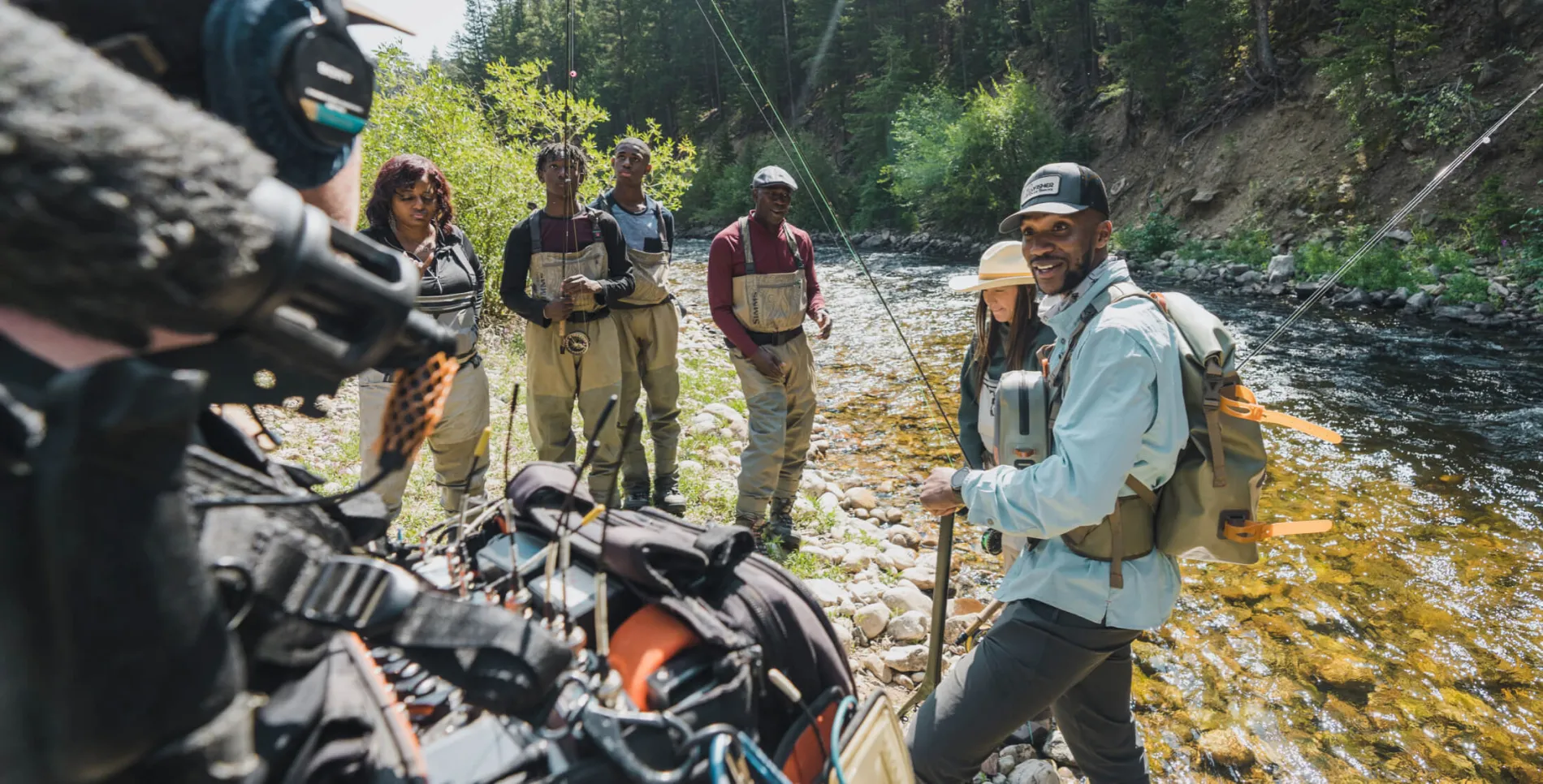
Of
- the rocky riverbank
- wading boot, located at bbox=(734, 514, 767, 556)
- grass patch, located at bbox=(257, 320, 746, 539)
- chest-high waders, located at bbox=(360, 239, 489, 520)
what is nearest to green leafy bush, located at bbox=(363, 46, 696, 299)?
grass patch, located at bbox=(257, 320, 746, 539)

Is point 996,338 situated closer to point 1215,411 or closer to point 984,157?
point 1215,411

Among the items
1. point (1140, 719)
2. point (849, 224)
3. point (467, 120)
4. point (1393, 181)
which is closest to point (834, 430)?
point (1140, 719)

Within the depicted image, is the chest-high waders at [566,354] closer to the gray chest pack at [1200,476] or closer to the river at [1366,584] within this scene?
the river at [1366,584]

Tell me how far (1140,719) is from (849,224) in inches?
1240

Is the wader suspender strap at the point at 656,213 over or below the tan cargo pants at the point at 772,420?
over

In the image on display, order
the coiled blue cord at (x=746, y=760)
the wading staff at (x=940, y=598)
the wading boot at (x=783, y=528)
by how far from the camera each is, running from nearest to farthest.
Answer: the coiled blue cord at (x=746, y=760)
the wading staff at (x=940, y=598)
the wading boot at (x=783, y=528)

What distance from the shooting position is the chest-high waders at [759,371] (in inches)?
203

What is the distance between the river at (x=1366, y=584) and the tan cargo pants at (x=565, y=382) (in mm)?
2630

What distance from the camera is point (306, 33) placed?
102 centimetres

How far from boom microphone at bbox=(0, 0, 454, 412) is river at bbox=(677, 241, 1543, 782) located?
392 centimetres

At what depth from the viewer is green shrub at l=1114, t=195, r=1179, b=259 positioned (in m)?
19.4

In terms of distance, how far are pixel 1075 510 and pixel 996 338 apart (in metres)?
1.92

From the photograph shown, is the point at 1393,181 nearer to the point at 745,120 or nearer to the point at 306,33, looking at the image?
the point at 306,33

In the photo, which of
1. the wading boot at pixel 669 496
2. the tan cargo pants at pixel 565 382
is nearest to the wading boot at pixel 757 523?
the wading boot at pixel 669 496
